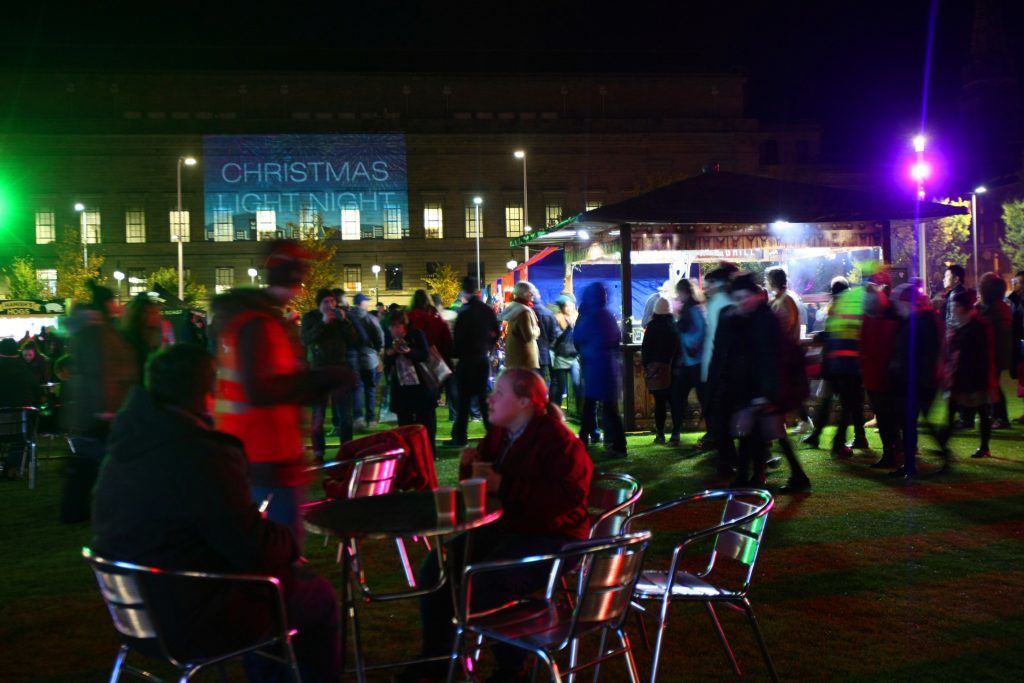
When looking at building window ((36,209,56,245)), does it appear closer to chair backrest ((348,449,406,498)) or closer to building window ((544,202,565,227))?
building window ((544,202,565,227))

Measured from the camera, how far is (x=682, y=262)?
17750mm

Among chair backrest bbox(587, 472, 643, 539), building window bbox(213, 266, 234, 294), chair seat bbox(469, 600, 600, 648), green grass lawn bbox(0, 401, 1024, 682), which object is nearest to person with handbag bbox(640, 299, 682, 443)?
green grass lawn bbox(0, 401, 1024, 682)

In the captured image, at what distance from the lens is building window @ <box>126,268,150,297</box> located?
56312 millimetres

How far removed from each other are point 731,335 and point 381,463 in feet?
12.3

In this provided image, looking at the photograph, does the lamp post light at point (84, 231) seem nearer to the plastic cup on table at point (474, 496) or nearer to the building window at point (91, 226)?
the building window at point (91, 226)

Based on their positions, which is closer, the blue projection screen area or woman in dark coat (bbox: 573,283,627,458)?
woman in dark coat (bbox: 573,283,627,458)

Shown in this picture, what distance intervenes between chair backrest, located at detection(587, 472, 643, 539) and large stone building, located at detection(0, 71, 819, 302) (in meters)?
50.8

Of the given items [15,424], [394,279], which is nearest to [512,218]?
[394,279]

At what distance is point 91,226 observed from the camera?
56.3 metres

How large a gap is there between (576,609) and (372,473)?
217cm

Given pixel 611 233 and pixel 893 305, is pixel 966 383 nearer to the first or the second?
pixel 893 305

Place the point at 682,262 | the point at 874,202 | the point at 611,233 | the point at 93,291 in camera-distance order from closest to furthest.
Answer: the point at 93,291
the point at 874,202
the point at 611,233
the point at 682,262

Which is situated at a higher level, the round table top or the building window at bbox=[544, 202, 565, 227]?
the building window at bbox=[544, 202, 565, 227]

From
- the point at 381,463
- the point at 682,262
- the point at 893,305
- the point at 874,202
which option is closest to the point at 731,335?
the point at 893,305
